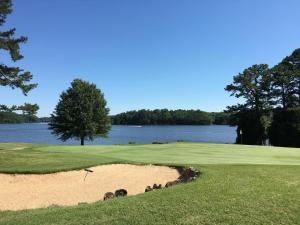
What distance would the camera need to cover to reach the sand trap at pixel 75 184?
481 inches

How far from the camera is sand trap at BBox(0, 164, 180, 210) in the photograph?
481 inches

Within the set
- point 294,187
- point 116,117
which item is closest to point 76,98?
point 294,187

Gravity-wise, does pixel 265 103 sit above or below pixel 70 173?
above

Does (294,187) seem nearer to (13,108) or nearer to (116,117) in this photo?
(13,108)

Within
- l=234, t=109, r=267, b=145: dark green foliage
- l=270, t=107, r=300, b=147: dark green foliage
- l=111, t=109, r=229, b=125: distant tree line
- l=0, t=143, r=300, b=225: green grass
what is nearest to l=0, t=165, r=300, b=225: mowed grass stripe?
l=0, t=143, r=300, b=225: green grass

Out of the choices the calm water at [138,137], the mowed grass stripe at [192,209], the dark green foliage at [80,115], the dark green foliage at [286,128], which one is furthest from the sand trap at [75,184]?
the calm water at [138,137]

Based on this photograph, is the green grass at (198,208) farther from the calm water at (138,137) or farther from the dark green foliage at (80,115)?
the calm water at (138,137)

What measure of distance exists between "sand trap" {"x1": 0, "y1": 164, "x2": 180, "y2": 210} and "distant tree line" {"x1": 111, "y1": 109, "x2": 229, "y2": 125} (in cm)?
16431

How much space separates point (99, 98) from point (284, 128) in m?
27.5

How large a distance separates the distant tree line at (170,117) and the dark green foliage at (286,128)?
404 ft

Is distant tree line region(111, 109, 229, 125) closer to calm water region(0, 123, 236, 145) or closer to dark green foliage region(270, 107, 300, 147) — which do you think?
calm water region(0, 123, 236, 145)

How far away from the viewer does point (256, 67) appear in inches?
2317

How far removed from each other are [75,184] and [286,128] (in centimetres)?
4343

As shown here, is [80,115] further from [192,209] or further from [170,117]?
[170,117]
